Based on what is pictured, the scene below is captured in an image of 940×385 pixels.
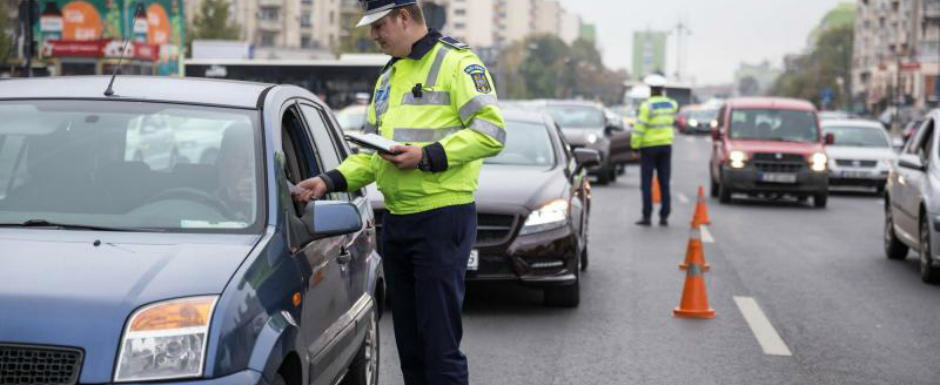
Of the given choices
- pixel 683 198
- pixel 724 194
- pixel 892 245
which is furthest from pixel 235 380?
pixel 683 198

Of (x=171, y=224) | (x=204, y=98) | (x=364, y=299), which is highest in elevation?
(x=204, y=98)

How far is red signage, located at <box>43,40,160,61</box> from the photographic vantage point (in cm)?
5493

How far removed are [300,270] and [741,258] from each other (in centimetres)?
1065

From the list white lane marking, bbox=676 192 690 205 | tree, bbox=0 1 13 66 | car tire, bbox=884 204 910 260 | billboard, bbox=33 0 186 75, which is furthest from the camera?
billboard, bbox=33 0 186 75

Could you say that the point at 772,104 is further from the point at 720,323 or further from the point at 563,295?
the point at 720,323

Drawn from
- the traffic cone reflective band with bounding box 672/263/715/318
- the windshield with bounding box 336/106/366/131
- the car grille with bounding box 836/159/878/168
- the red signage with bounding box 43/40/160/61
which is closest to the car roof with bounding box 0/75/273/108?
the traffic cone reflective band with bounding box 672/263/715/318

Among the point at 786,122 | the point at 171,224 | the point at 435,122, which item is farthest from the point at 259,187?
the point at 786,122

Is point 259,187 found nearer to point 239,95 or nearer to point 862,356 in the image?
point 239,95

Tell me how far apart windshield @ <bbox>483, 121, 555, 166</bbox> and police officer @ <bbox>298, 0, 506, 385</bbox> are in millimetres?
6655

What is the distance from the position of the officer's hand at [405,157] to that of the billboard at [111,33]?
50.0 m

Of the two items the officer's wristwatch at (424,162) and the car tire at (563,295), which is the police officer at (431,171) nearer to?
the officer's wristwatch at (424,162)

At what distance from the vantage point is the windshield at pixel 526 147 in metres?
12.5

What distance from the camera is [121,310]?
14.1 feet

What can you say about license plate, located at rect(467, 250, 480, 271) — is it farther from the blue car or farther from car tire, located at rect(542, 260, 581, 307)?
the blue car
